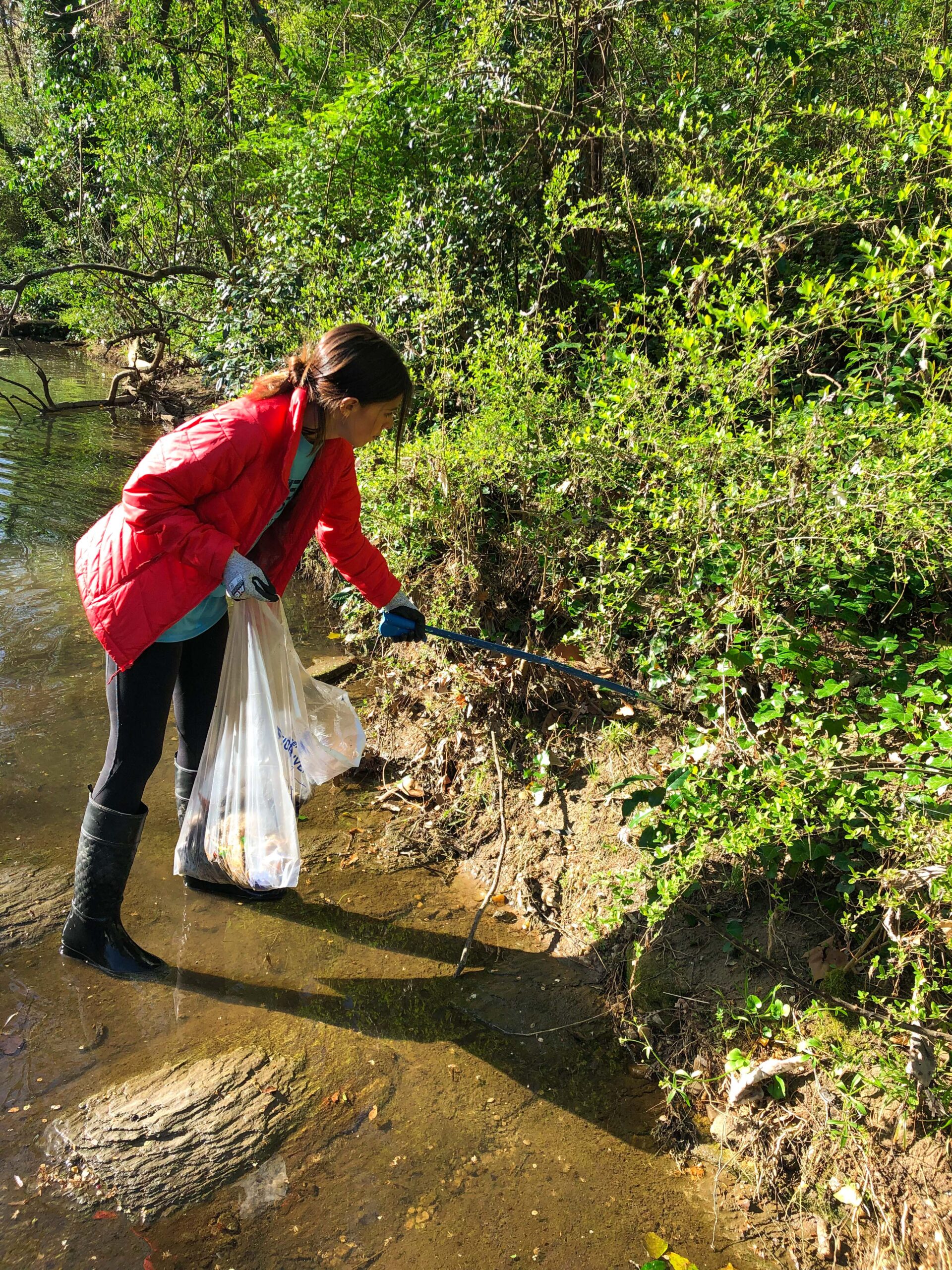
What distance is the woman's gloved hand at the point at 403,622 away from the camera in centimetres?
264

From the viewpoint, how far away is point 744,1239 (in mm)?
1829

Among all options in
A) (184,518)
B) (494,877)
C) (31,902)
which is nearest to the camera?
(184,518)

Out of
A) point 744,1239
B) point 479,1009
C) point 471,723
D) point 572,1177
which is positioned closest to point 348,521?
point 471,723

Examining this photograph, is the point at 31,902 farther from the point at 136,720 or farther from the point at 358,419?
the point at 358,419

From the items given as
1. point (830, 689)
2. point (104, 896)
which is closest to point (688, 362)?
point (830, 689)

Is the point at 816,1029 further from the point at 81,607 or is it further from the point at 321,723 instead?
the point at 81,607

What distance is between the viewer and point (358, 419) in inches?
87.7

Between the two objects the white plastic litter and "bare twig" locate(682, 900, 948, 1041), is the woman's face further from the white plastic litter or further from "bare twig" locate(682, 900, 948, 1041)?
the white plastic litter

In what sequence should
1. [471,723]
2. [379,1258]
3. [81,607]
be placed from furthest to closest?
1. [81,607]
2. [471,723]
3. [379,1258]

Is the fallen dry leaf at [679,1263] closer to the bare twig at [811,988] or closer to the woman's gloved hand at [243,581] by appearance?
the bare twig at [811,988]

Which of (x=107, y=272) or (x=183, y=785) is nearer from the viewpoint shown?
(x=183, y=785)

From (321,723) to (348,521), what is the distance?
26.3 inches

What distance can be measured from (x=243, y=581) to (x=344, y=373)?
24.3 inches

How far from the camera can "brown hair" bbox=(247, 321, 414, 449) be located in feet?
7.06
